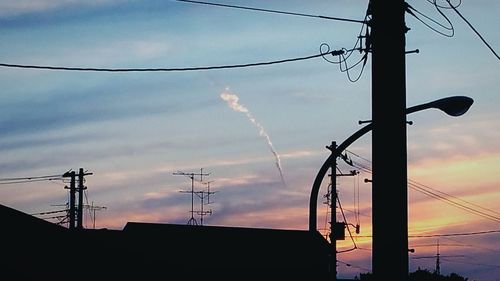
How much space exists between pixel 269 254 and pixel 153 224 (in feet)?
27.2

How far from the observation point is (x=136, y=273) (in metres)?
20.3

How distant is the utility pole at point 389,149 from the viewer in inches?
535

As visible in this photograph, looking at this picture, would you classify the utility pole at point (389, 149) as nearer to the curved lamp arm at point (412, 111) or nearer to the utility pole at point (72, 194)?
the curved lamp arm at point (412, 111)

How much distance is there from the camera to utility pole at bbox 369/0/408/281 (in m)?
13.6

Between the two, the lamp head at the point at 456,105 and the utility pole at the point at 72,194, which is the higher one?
the utility pole at the point at 72,194

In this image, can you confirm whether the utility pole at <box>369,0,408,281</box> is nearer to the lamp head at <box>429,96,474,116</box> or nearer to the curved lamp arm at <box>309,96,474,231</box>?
the curved lamp arm at <box>309,96,474,231</box>

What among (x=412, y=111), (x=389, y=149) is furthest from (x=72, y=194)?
(x=389, y=149)

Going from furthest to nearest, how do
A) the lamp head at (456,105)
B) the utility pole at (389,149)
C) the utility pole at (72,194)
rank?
the utility pole at (72,194) < the lamp head at (456,105) < the utility pole at (389,149)

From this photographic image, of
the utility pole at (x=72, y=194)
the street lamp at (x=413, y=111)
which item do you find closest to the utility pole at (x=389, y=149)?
the street lamp at (x=413, y=111)

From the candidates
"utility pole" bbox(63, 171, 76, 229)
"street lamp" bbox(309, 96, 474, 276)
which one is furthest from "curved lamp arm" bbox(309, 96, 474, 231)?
"utility pole" bbox(63, 171, 76, 229)

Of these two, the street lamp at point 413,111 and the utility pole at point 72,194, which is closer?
the street lamp at point 413,111

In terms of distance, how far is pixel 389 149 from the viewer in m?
13.7

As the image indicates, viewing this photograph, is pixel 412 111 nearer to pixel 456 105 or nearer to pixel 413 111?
pixel 413 111

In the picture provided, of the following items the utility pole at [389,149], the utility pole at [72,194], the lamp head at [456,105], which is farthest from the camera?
the utility pole at [72,194]
